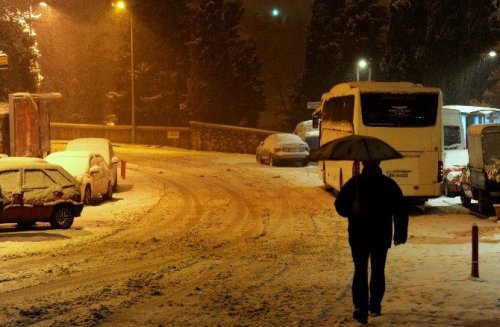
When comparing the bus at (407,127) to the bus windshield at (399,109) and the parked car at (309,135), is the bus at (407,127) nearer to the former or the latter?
the bus windshield at (399,109)

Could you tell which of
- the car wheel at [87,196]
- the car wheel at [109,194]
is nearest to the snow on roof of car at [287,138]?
the car wheel at [109,194]

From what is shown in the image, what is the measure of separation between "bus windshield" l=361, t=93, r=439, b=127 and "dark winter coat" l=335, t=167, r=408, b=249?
1296cm

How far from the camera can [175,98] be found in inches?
2408

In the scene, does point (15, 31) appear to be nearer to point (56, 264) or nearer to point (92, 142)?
point (92, 142)

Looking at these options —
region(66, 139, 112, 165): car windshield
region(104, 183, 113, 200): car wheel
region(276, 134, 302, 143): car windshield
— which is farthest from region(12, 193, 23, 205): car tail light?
region(276, 134, 302, 143): car windshield

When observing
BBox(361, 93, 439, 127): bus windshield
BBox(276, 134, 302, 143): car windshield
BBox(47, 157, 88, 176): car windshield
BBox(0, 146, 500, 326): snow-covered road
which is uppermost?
BBox(361, 93, 439, 127): bus windshield

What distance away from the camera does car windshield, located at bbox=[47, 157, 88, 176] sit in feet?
73.2

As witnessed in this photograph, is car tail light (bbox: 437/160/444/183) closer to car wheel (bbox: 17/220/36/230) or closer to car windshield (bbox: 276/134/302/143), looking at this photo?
car wheel (bbox: 17/220/36/230)

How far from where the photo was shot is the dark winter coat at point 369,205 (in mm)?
8352

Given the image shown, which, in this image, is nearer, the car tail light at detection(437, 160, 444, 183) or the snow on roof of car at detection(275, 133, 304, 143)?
the car tail light at detection(437, 160, 444, 183)

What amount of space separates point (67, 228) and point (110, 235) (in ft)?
4.83

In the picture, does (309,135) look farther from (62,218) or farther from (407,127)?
(62,218)

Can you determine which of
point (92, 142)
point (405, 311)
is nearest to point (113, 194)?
point (92, 142)

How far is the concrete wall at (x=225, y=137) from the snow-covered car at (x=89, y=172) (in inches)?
962
